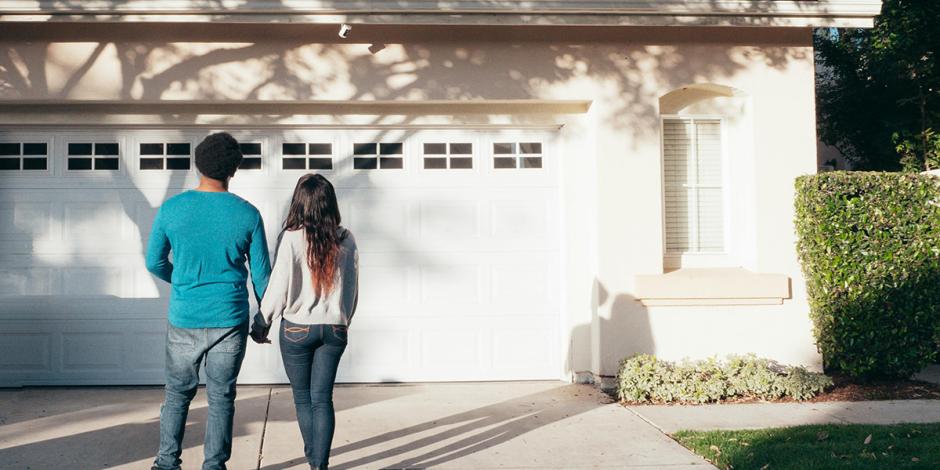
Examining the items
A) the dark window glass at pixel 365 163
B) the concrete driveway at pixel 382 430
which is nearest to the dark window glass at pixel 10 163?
the concrete driveway at pixel 382 430

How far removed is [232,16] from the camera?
777cm

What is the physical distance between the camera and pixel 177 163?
8.52 m

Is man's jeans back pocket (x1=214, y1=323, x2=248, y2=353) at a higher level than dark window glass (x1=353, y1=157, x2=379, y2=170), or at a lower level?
lower

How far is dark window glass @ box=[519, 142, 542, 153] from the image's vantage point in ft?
28.8

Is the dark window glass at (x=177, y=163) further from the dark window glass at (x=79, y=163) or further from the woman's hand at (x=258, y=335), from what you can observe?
the woman's hand at (x=258, y=335)

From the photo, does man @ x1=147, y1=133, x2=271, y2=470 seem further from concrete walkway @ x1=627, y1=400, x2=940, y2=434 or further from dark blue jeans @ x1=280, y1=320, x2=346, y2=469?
concrete walkway @ x1=627, y1=400, x2=940, y2=434

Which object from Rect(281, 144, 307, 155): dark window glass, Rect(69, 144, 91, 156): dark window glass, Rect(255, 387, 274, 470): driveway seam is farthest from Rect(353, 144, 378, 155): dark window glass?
Rect(69, 144, 91, 156): dark window glass

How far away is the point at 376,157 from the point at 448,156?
0.70 m

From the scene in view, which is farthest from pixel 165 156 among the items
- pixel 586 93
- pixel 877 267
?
pixel 877 267

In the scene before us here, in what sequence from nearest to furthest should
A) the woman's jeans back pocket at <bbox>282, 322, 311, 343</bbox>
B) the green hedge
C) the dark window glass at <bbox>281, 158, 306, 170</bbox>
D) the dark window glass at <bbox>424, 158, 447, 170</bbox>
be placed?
the woman's jeans back pocket at <bbox>282, 322, 311, 343</bbox>
the green hedge
the dark window glass at <bbox>281, 158, 306, 170</bbox>
the dark window glass at <bbox>424, 158, 447, 170</bbox>

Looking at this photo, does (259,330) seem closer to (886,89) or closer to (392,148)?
(392,148)

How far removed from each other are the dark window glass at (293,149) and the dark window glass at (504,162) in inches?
72.6

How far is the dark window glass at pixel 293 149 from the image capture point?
8.59 m

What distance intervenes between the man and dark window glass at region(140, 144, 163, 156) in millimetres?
4248
